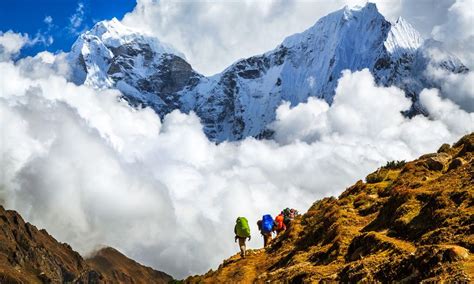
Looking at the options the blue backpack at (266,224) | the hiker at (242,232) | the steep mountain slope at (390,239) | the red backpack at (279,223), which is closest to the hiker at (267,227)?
the blue backpack at (266,224)

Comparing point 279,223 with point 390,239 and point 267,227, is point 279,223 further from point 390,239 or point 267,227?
point 390,239

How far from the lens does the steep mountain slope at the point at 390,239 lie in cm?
1297

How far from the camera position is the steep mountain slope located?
42.5 feet

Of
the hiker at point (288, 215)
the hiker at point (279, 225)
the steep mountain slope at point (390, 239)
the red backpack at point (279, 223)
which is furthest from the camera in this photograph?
the hiker at point (288, 215)

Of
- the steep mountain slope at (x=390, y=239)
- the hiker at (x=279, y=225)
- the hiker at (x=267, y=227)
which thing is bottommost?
the steep mountain slope at (x=390, y=239)

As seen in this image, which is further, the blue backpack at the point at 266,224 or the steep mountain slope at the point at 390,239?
the blue backpack at the point at 266,224

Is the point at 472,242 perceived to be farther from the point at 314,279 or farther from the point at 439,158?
the point at 439,158

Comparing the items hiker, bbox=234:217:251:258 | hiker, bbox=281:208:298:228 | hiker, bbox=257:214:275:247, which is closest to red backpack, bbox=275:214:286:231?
hiker, bbox=281:208:298:228

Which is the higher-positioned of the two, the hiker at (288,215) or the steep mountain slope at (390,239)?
the hiker at (288,215)

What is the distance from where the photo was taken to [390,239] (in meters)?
17.2

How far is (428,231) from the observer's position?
1684cm

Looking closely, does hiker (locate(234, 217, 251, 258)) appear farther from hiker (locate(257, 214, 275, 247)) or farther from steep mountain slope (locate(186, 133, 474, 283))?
hiker (locate(257, 214, 275, 247))

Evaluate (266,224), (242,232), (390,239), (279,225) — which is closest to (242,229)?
(242,232)

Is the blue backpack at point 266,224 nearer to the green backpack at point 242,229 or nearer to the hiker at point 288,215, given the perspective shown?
the green backpack at point 242,229
